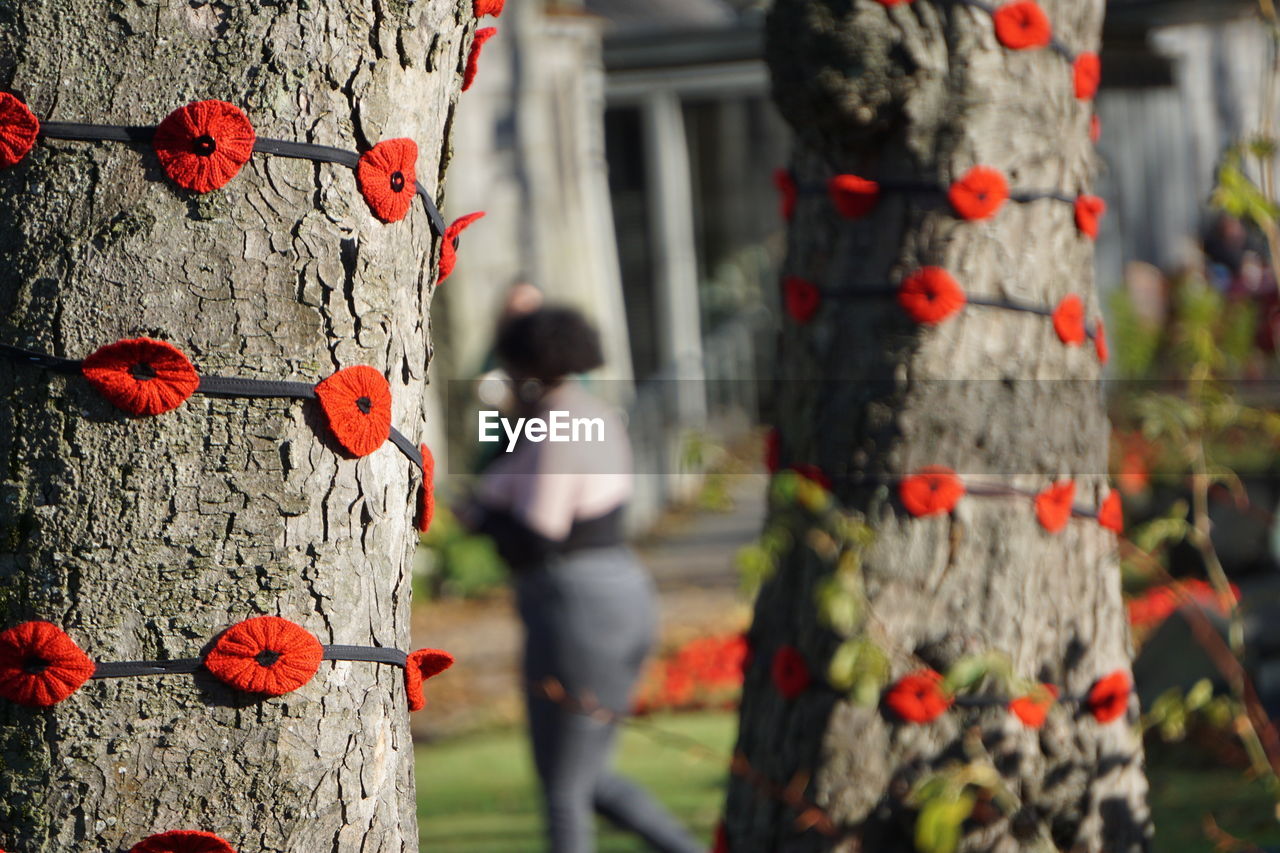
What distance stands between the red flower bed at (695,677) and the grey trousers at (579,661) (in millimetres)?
3404

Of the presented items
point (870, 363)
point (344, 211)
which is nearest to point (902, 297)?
point (870, 363)

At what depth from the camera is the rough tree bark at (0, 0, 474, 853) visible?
61.7 inches

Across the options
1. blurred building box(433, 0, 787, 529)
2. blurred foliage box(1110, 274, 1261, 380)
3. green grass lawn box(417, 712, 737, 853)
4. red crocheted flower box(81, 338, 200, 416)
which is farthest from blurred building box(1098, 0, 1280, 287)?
red crocheted flower box(81, 338, 200, 416)

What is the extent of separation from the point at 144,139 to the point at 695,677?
697cm

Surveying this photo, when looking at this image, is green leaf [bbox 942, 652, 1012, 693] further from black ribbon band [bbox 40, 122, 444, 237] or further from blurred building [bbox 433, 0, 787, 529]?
blurred building [bbox 433, 0, 787, 529]

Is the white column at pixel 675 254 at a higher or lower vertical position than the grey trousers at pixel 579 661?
higher

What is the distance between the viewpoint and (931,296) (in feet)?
9.37

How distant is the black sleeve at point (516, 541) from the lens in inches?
160

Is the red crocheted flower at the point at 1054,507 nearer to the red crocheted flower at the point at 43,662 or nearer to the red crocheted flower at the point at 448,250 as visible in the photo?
the red crocheted flower at the point at 448,250

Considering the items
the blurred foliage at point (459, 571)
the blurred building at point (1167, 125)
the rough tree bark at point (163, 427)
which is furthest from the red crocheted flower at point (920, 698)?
the blurred building at point (1167, 125)

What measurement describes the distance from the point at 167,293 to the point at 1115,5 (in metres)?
11.1

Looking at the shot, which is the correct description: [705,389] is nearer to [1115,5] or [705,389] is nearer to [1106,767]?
[1115,5]

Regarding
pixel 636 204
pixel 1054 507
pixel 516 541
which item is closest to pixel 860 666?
pixel 1054 507

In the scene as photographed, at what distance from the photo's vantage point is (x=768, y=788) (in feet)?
9.82
